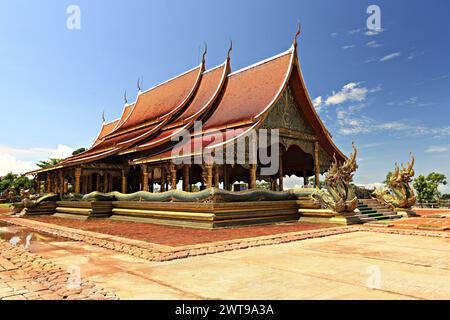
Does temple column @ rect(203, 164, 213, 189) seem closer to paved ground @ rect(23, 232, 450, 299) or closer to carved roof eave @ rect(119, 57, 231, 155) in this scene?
carved roof eave @ rect(119, 57, 231, 155)

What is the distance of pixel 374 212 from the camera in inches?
528

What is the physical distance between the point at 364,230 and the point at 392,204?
26.2 feet

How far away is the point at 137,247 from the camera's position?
579 cm

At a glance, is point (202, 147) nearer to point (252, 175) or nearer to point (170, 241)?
point (252, 175)

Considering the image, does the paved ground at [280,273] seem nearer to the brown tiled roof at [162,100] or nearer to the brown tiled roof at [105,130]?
the brown tiled roof at [162,100]

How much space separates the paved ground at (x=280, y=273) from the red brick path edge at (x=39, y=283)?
188mm

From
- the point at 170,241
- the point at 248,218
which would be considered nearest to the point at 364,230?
the point at 248,218

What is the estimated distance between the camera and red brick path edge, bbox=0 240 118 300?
9.50 feet

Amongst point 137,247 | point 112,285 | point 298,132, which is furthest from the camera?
point 298,132

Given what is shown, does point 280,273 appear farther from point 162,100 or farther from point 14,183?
point 14,183

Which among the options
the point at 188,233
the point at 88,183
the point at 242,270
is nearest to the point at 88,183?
the point at 88,183

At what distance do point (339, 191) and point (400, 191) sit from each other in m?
6.30

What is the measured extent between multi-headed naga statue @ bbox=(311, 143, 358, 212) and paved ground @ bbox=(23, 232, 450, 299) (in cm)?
489
